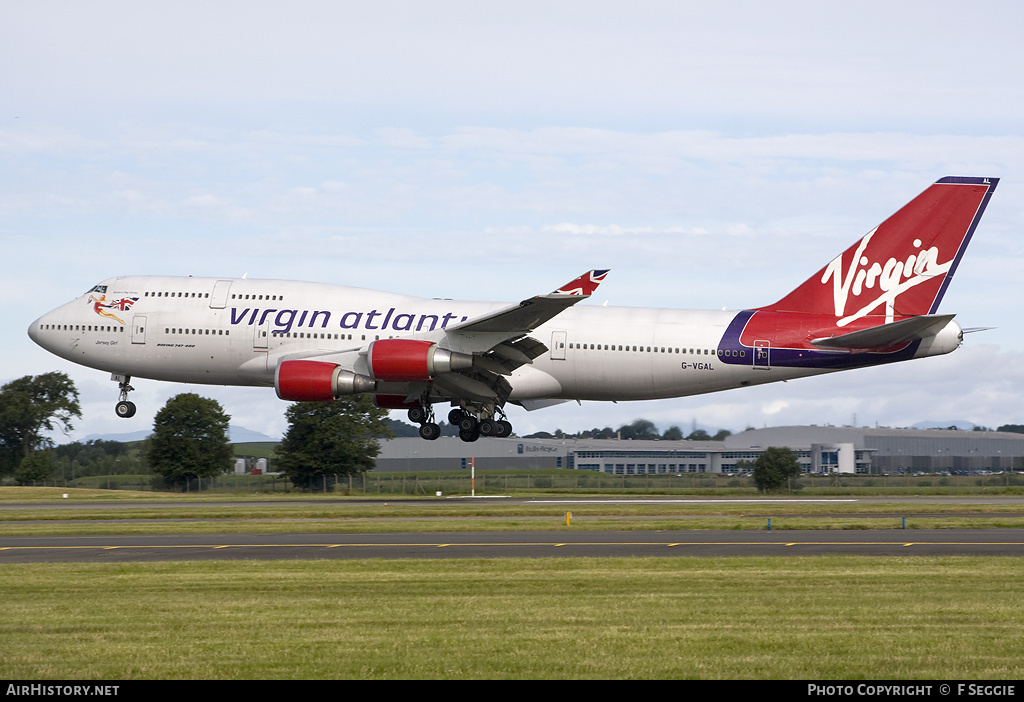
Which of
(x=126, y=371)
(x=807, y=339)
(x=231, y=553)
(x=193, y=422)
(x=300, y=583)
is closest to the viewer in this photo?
(x=300, y=583)


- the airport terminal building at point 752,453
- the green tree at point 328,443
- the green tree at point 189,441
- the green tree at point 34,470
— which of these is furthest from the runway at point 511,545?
the airport terminal building at point 752,453

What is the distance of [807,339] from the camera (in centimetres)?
3691

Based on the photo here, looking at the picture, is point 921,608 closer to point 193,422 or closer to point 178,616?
point 178,616

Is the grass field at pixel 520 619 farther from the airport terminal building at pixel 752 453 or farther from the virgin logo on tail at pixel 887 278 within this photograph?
the airport terminal building at pixel 752 453

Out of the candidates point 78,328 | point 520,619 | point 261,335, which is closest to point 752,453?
point 261,335

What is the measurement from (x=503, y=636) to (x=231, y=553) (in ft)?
39.0

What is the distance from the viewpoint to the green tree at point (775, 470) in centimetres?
5456

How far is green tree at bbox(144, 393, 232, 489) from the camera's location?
234ft

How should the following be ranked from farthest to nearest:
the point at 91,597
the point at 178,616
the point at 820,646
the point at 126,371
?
the point at 126,371 < the point at 91,597 < the point at 178,616 < the point at 820,646

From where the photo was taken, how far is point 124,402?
40.9 m

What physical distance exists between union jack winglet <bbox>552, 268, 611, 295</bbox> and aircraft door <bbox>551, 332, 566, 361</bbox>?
5.42 metres

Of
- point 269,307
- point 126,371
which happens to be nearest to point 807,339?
point 269,307

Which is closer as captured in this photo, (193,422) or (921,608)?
(921,608)

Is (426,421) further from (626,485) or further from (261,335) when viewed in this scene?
(626,485)
